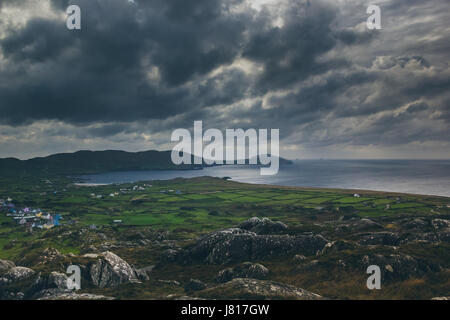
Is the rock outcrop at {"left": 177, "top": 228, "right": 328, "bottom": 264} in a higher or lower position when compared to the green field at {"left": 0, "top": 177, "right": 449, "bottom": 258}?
higher

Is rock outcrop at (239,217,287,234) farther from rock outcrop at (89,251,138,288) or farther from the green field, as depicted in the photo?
the green field

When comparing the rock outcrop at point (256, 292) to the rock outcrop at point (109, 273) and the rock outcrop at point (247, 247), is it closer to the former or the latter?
the rock outcrop at point (109, 273)

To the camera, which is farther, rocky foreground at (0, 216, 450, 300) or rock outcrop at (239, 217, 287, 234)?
rock outcrop at (239, 217, 287, 234)

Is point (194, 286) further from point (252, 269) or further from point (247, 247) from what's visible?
point (247, 247)

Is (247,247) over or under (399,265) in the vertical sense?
under

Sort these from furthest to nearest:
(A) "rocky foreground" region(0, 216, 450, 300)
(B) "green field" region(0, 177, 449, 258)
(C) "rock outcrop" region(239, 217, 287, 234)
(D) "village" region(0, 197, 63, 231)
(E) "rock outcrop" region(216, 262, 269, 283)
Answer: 1. (D) "village" region(0, 197, 63, 231)
2. (B) "green field" region(0, 177, 449, 258)
3. (C) "rock outcrop" region(239, 217, 287, 234)
4. (E) "rock outcrop" region(216, 262, 269, 283)
5. (A) "rocky foreground" region(0, 216, 450, 300)

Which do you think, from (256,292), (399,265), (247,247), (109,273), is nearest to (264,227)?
(247,247)

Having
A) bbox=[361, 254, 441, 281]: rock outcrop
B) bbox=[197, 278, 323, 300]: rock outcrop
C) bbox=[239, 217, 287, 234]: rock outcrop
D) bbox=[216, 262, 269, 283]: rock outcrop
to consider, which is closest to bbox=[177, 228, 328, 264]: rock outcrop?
bbox=[239, 217, 287, 234]: rock outcrop

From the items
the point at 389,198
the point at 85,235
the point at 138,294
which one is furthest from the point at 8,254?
the point at 389,198

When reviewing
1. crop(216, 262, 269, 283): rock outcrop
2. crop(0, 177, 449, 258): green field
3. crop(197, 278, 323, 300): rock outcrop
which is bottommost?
crop(0, 177, 449, 258): green field

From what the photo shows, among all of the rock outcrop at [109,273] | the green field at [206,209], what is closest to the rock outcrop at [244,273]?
the rock outcrop at [109,273]
